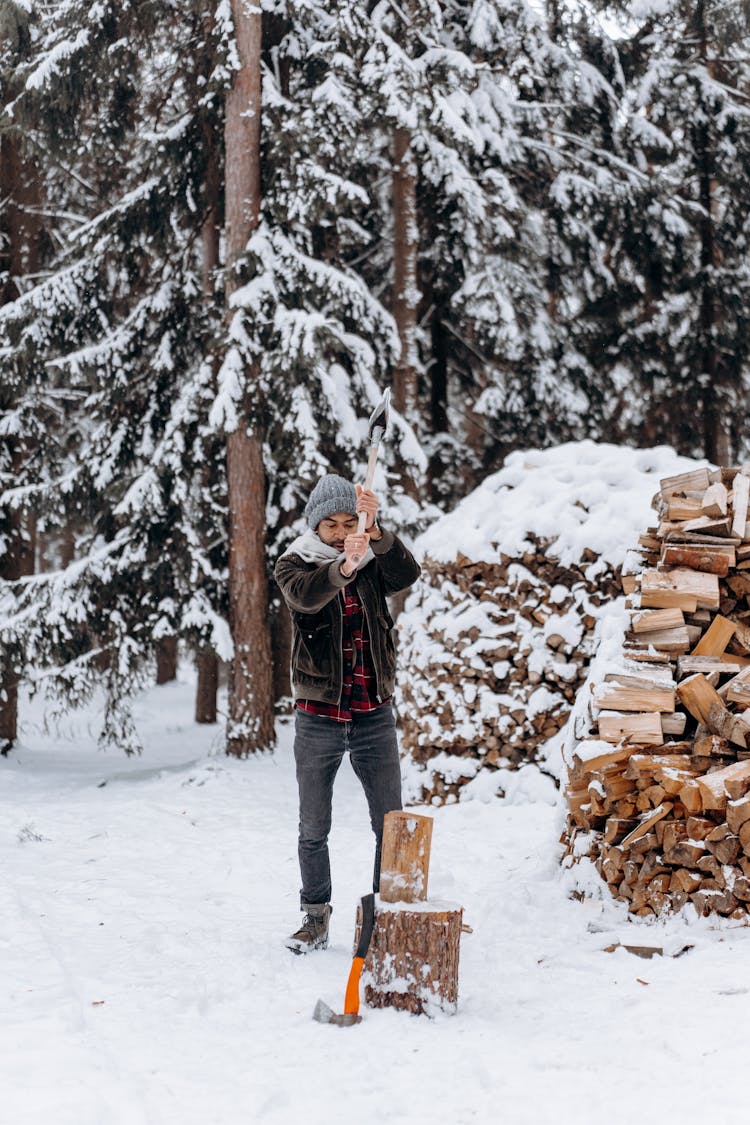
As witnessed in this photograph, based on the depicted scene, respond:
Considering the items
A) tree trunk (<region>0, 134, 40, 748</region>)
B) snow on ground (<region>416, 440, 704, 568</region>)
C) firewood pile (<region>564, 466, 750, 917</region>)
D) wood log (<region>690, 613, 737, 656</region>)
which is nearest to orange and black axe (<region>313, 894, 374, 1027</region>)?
firewood pile (<region>564, 466, 750, 917</region>)

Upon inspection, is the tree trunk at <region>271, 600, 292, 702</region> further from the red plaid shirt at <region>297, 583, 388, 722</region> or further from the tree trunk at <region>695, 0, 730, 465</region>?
the red plaid shirt at <region>297, 583, 388, 722</region>

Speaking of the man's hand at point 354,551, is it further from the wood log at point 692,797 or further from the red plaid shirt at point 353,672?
the wood log at point 692,797

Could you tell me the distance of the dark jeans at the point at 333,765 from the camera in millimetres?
4219

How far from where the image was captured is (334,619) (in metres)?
4.19

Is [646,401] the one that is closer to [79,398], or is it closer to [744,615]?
[79,398]

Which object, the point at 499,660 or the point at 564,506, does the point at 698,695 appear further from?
the point at 564,506

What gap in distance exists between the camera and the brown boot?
168 inches

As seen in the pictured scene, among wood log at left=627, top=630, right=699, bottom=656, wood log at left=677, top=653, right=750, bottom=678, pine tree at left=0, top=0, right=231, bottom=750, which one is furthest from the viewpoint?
pine tree at left=0, top=0, right=231, bottom=750

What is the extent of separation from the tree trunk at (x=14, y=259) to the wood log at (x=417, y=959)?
7725 millimetres

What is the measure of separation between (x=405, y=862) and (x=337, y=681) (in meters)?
0.81

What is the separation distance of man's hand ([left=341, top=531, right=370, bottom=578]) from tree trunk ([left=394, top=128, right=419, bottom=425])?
7.60 m

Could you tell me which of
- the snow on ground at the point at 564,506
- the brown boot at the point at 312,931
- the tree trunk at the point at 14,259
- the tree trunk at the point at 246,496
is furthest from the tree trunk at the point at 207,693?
the brown boot at the point at 312,931

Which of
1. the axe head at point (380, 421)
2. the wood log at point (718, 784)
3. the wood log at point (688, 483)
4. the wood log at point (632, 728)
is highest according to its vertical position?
the axe head at point (380, 421)

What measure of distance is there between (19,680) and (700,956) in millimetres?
7827
